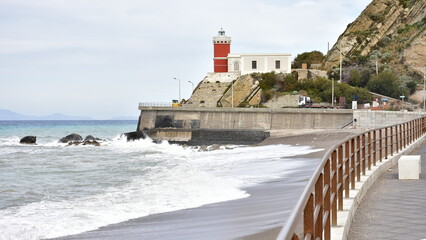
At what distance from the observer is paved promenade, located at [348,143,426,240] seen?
21.9 feet

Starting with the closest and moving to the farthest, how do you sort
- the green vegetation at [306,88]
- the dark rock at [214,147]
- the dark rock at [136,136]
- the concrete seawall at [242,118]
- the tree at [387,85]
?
the dark rock at [214,147], the concrete seawall at [242,118], the dark rock at [136,136], the green vegetation at [306,88], the tree at [387,85]

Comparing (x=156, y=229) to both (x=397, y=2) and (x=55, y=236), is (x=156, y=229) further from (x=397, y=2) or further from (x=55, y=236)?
(x=397, y=2)

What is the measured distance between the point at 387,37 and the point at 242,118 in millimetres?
42798

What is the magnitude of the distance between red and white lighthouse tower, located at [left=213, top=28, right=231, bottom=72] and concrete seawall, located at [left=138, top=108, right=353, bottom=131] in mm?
21151

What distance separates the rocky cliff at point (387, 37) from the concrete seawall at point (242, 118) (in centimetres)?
2936

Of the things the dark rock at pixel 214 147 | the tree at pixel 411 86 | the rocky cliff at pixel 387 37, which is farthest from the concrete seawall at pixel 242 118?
the rocky cliff at pixel 387 37

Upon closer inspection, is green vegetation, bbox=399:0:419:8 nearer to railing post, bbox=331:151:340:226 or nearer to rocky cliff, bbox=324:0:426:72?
rocky cliff, bbox=324:0:426:72

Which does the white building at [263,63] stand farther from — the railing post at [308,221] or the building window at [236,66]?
the railing post at [308,221]

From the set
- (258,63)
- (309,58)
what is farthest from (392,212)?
(309,58)

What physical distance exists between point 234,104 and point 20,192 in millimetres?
49386

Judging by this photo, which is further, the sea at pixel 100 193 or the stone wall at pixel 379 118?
the stone wall at pixel 379 118

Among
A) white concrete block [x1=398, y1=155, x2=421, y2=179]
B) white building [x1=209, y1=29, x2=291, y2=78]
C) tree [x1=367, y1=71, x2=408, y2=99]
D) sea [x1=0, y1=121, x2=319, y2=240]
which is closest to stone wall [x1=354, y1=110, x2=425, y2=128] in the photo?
tree [x1=367, y1=71, x2=408, y2=99]

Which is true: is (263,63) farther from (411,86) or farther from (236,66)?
(411,86)

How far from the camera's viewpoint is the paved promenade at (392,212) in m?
6.66
